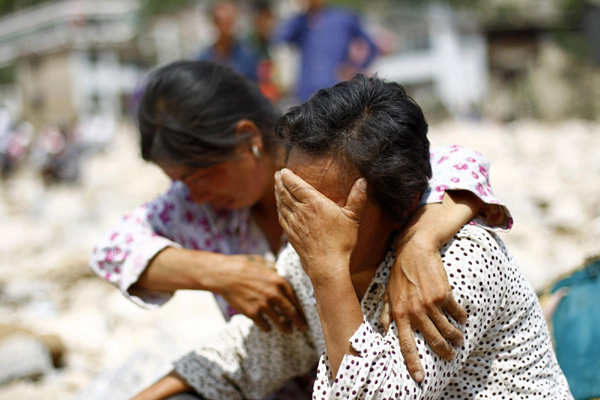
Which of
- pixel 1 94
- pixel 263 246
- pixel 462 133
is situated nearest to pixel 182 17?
pixel 1 94

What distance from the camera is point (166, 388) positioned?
200 cm

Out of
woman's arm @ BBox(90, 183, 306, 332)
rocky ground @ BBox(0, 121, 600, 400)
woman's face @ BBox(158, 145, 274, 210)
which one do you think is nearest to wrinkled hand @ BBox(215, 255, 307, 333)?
woman's arm @ BBox(90, 183, 306, 332)

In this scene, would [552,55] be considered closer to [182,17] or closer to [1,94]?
[182,17]

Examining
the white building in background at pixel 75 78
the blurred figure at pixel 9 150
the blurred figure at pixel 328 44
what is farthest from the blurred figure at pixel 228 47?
the white building in background at pixel 75 78

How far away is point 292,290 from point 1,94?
44.5 meters

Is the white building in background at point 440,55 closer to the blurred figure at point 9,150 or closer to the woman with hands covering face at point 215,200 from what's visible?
the blurred figure at point 9,150

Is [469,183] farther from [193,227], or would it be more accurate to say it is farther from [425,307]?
[193,227]

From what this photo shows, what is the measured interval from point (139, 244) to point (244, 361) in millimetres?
559

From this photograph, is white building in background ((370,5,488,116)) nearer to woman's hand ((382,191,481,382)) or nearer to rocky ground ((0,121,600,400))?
rocky ground ((0,121,600,400))

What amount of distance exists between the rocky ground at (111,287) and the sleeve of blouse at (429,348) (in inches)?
66.2

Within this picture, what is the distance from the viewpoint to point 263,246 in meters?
2.36

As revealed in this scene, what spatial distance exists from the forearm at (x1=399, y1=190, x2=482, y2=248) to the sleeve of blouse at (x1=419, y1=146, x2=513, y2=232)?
0.08 feet

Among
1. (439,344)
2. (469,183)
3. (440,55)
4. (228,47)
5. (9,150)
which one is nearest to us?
(439,344)

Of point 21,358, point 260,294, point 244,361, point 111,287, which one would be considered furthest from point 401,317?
point 111,287
